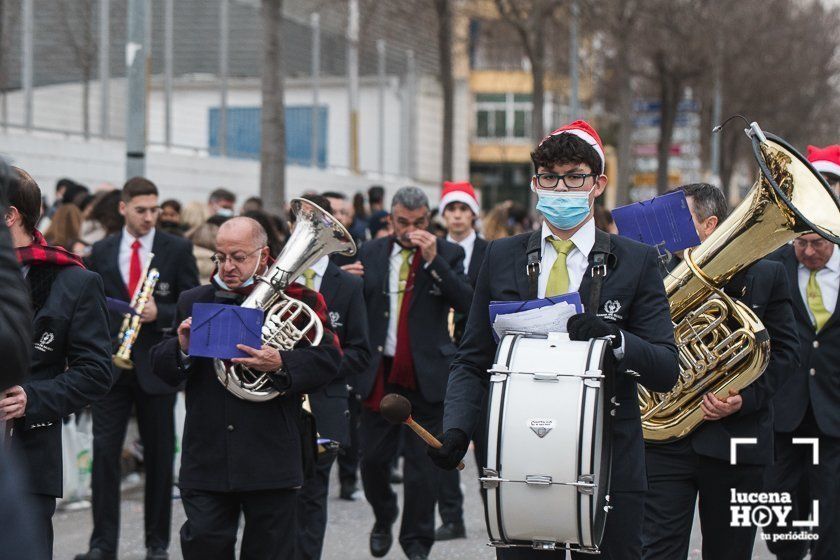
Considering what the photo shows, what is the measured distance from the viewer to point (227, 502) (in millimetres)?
6207

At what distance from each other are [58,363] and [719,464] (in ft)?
9.08

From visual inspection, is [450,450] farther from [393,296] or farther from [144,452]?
[393,296]

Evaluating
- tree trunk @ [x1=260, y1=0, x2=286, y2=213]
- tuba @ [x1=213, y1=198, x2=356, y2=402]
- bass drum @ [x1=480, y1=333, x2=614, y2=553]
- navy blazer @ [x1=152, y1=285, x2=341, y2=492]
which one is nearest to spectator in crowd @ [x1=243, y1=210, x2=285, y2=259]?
tuba @ [x1=213, y1=198, x2=356, y2=402]

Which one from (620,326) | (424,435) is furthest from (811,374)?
(424,435)

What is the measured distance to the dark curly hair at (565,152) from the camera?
4.96 meters

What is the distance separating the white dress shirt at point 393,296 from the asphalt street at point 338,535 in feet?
4.17

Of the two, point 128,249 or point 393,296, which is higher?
point 128,249

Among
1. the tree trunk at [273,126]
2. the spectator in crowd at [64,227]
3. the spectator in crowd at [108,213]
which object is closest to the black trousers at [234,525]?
the spectator in crowd at [108,213]

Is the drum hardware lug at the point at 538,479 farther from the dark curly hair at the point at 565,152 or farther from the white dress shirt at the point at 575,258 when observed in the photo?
the dark curly hair at the point at 565,152

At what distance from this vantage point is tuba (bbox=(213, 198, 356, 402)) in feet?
20.1

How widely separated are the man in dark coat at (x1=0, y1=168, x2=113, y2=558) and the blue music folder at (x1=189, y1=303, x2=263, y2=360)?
1.16ft

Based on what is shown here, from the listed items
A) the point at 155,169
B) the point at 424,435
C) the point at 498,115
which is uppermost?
the point at 498,115

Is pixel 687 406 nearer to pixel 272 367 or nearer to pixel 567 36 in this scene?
pixel 272 367

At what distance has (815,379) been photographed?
7.71 metres
